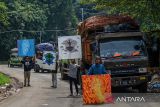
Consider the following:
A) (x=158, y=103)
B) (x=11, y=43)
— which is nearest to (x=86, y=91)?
(x=158, y=103)

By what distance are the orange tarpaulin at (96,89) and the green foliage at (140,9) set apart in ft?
25.7

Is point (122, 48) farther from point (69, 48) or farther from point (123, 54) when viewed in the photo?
point (69, 48)

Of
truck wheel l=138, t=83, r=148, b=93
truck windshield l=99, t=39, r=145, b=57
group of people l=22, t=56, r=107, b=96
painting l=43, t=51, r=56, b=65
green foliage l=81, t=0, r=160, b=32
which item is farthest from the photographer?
painting l=43, t=51, r=56, b=65

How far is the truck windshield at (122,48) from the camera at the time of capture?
2266 centimetres

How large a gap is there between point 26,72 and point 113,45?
931cm

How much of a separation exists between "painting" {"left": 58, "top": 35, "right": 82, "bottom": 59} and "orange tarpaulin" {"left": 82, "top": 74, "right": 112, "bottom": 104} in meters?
6.50

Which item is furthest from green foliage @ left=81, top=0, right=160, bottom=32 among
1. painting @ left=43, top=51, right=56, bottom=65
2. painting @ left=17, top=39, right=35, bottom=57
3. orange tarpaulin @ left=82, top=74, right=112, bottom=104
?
orange tarpaulin @ left=82, top=74, right=112, bottom=104

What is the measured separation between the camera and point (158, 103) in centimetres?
1819

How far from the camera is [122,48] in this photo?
22750mm

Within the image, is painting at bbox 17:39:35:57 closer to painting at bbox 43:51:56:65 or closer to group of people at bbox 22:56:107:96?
group of people at bbox 22:56:107:96

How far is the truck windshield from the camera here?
74.3 feet

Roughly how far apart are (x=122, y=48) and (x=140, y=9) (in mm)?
4032

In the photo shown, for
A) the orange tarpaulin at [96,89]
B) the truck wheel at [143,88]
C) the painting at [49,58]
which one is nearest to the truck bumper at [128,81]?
the truck wheel at [143,88]

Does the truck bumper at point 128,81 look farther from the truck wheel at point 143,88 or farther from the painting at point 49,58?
the painting at point 49,58
